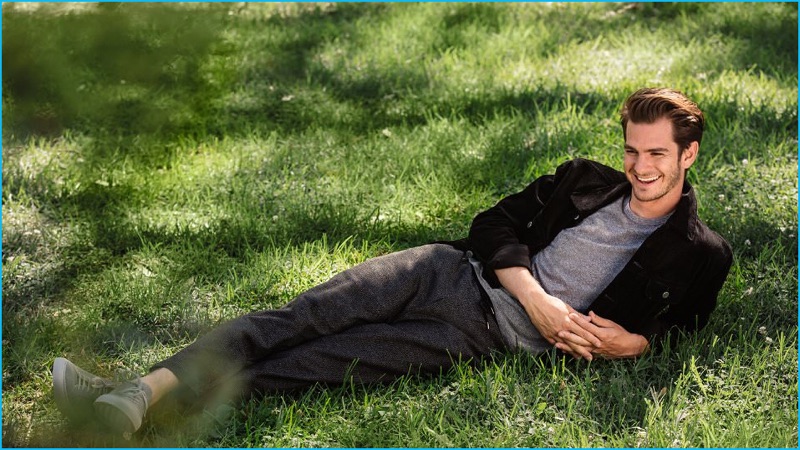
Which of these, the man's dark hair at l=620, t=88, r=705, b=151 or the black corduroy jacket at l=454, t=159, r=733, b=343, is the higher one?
the man's dark hair at l=620, t=88, r=705, b=151

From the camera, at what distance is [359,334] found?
3701mm

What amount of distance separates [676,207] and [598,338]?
587 mm

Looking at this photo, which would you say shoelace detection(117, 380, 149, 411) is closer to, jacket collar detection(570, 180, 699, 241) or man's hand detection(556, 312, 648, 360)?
man's hand detection(556, 312, 648, 360)

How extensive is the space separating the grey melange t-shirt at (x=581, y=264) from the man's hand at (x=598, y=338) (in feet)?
0.41

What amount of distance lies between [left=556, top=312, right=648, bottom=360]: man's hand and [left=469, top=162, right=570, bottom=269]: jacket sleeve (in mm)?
320

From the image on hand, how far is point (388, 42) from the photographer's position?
708cm

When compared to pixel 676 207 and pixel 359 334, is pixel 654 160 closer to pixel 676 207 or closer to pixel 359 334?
pixel 676 207

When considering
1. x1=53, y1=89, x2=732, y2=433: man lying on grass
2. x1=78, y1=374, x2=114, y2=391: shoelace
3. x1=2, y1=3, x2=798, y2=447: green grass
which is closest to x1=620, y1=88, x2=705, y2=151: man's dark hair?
x1=53, y1=89, x2=732, y2=433: man lying on grass

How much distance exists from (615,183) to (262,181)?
222 cm

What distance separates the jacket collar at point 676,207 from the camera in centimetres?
365

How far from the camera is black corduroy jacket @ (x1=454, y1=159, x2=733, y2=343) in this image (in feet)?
12.0

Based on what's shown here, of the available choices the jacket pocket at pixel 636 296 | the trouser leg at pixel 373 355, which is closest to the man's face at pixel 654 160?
the jacket pocket at pixel 636 296

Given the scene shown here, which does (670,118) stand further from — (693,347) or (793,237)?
(793,237)

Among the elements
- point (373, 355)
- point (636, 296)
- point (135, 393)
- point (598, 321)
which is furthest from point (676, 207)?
point (135, 393)
